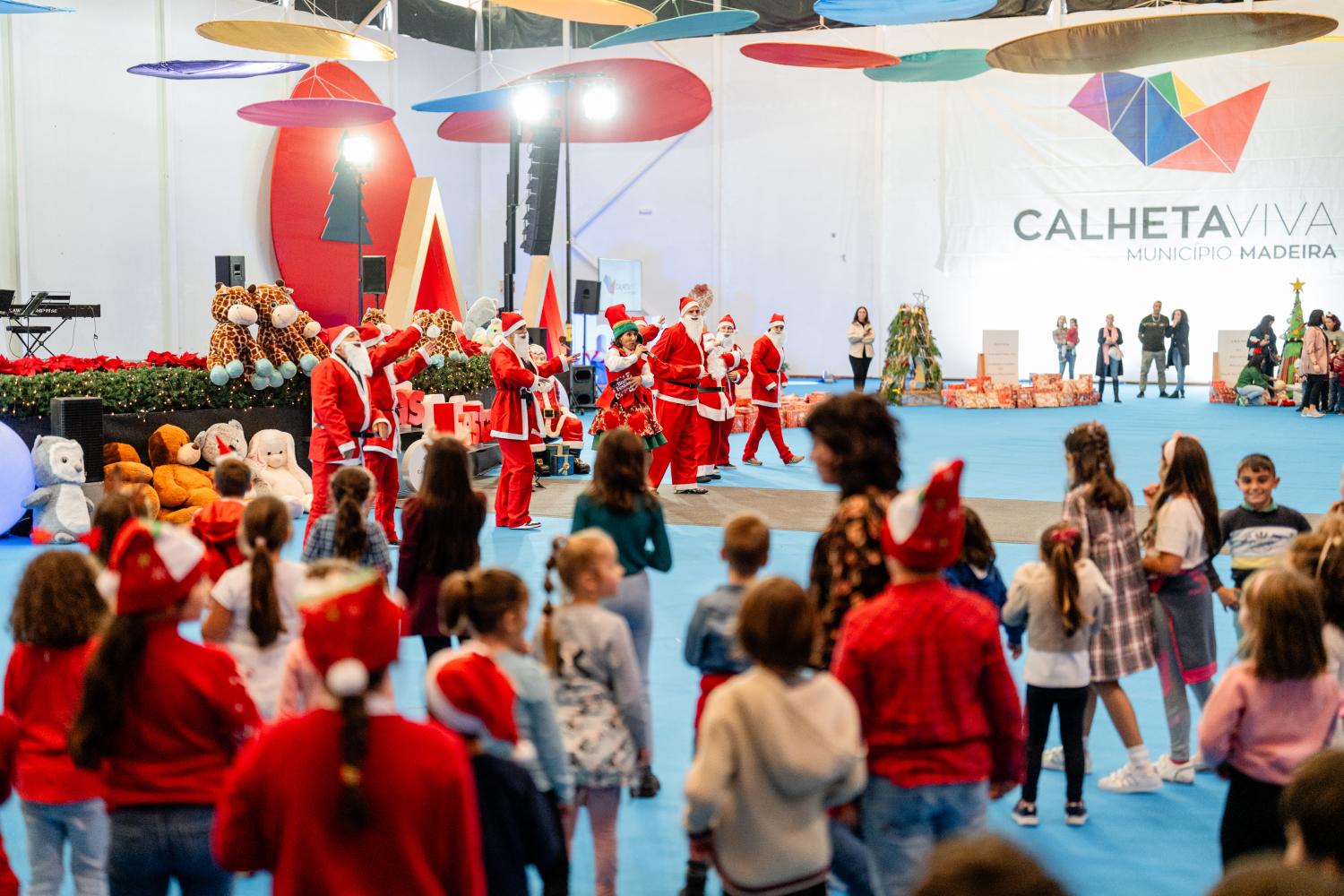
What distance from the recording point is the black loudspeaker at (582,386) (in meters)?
14.2

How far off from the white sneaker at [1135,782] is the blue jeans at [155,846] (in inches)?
124

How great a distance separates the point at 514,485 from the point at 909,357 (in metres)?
12.4

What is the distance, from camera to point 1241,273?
2212cm

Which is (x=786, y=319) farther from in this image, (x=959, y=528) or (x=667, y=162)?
(x=959, y=528)

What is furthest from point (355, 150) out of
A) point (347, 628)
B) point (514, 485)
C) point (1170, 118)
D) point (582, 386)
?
point (347, 628)

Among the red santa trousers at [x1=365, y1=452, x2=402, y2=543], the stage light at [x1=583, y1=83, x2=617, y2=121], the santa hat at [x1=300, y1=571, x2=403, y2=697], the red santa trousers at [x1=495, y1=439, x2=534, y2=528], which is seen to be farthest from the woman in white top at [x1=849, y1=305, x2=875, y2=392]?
the santa hat at [x1=300, y1=571, x2=403, y2=697]

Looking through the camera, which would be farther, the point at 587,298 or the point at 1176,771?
the point at 587,298

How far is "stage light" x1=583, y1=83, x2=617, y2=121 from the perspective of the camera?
16086 millimetres

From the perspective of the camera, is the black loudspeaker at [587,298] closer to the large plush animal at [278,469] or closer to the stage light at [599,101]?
the stage light at [599,101]

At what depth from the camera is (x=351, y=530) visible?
444cm

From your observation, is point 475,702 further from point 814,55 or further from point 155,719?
point 814,55

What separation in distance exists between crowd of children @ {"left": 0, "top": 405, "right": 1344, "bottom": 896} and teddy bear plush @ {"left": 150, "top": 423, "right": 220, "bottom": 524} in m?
6.21

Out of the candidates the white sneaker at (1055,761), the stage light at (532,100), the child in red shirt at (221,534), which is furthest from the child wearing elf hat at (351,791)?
the stage light at (532,100)

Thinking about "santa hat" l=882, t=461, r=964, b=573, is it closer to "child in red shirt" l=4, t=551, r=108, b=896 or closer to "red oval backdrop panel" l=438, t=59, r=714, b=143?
"child in red shirt" l=4, t=551, r=108, b=896
